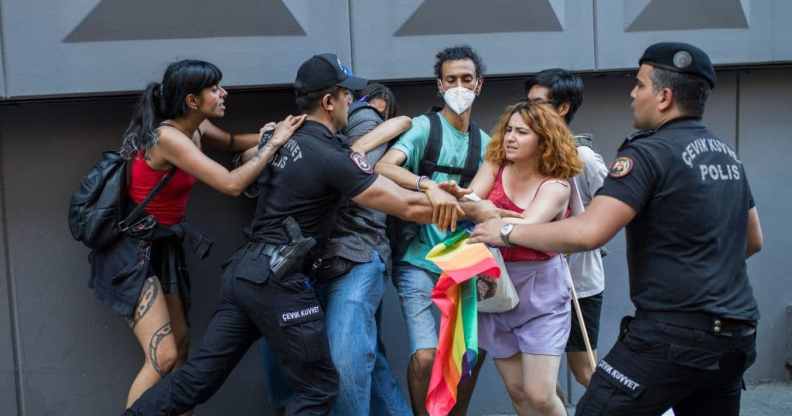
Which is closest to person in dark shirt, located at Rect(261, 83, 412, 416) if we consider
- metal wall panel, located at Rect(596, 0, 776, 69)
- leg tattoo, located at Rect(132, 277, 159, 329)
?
leg tattoo, located at Rect(132, 277, 159, 329)

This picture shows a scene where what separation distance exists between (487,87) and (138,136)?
2.14 meters

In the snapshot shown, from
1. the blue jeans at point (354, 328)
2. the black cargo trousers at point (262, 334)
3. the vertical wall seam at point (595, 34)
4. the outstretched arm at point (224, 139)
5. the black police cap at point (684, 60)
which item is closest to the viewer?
the black police cap at point (684, 60)

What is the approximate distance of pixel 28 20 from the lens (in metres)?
4.85

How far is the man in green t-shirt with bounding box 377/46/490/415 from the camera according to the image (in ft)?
15.5

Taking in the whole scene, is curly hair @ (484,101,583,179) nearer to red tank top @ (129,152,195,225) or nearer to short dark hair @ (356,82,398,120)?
short dark hair @ (356,82,398,120)

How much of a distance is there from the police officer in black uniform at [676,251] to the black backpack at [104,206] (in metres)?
2.15

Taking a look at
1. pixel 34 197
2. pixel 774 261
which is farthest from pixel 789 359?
pixel 34 197

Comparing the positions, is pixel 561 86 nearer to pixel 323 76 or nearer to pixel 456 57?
pixel 456 57

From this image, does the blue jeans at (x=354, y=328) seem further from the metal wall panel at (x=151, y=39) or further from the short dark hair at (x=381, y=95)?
the metal wall panel at (x=151, y=39)

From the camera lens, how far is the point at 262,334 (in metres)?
4.24

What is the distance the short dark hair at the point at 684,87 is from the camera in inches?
138

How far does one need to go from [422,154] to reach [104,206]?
1.60 metres

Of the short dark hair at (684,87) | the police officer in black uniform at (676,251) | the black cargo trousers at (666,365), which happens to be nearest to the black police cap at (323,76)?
the police officer in black uniform at (676,251)

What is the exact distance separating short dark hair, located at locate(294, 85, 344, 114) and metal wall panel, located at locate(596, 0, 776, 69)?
6.56 ft
